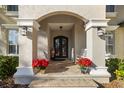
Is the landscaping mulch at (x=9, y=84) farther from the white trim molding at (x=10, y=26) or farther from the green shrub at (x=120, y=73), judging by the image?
the white trim molding at (x=10, y=26)

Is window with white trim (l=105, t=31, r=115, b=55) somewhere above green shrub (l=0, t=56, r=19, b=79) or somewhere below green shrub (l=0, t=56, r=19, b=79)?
above

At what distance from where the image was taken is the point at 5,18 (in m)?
16.6

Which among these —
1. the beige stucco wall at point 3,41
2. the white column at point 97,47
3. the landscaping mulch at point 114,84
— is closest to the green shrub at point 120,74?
the landscaping mulch at point 114,84

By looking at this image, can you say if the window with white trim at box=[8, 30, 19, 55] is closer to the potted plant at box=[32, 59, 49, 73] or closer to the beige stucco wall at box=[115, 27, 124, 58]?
the potted plant at box=[32, 59, 49, 73]

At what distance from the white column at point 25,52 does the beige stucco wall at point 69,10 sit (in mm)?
853

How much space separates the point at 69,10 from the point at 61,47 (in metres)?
10.4

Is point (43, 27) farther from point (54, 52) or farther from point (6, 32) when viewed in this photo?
point (54, 52)

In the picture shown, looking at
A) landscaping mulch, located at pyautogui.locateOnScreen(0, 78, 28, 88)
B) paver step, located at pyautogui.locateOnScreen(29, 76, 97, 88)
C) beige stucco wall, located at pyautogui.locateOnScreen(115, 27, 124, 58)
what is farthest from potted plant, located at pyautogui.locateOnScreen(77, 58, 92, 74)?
beige stucco wall, located at pyautogui.locateOnScreen(115, 27, 124, 58)

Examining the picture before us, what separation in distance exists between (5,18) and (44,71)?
6352mm

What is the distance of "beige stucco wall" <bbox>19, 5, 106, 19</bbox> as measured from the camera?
12.2m

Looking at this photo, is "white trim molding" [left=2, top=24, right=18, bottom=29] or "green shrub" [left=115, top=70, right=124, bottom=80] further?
"white trim molding" [left=2, top=24, right=18, bottom=29]

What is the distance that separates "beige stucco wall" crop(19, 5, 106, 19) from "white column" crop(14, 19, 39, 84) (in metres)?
0.85

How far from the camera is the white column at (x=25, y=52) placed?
451 inches

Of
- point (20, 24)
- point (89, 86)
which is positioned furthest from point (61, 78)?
point (20, 24)
